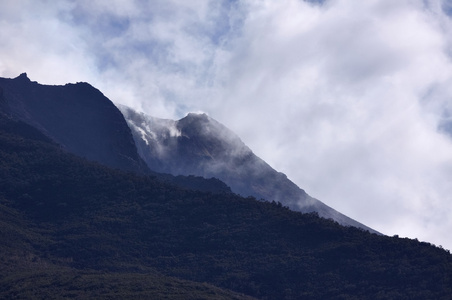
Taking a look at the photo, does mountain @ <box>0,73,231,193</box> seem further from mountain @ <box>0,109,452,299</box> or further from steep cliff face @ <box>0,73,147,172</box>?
mountain @ <box>0,109,452,299</box>

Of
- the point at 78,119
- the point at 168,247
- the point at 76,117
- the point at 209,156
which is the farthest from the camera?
the point at 209,156

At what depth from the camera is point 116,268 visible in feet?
281


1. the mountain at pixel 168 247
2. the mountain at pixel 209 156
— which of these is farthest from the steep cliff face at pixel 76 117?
the mountain at pixel 168 247

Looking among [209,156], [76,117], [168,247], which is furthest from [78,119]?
[168,247]

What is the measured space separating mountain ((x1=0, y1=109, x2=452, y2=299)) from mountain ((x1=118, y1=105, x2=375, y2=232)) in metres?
54.0

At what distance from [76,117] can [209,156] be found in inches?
1408

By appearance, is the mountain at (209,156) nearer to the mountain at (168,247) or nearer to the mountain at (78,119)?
the mountain at (78,119)

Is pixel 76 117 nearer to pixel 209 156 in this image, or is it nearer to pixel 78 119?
pixel 78 119

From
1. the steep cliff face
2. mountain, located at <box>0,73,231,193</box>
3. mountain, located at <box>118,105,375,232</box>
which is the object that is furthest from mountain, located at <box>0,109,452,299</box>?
mountain, located at <box>118,105,375,232</box>

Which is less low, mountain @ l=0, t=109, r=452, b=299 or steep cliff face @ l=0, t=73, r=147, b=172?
steep cliff face @ l=0, t=73, r=147, b=172

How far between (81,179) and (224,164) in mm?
67853

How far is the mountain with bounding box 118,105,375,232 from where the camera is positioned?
17038 centimetres

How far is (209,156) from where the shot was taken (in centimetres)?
17725

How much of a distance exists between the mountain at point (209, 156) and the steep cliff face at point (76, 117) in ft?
56.9
